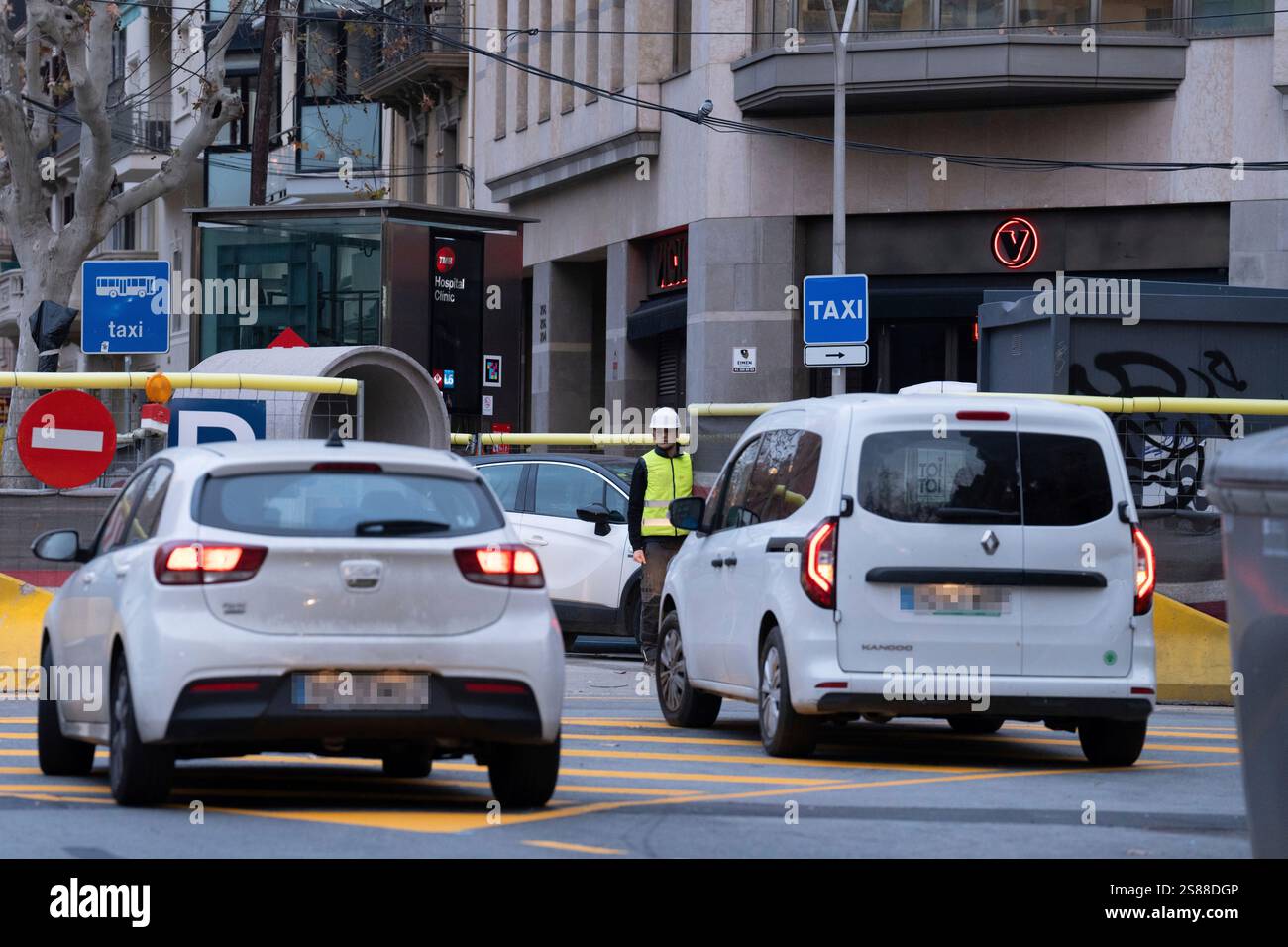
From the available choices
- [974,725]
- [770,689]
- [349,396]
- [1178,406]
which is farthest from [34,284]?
[770,689]

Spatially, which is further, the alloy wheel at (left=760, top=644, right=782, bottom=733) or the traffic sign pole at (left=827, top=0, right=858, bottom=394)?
the traffic sign pole at (left=827, top=0, right=858, bottom=394)

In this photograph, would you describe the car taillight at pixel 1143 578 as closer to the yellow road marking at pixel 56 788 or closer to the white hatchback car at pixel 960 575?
the white hatchback car at pixel 960 575

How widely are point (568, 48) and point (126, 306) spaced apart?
858 inches

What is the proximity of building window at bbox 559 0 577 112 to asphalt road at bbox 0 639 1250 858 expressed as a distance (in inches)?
1112

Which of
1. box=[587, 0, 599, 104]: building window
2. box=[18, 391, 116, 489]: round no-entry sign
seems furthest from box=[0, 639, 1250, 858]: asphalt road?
box=[587, 0, 599, 104]: building window

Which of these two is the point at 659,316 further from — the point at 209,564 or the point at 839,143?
the point at 209,564

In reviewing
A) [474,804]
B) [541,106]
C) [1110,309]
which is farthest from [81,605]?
[541,106]

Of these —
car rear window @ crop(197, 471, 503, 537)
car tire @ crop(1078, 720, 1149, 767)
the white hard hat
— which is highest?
the white hard hat

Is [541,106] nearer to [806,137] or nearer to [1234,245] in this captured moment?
[806,137]

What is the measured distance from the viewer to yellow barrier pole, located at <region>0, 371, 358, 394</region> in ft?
54.6

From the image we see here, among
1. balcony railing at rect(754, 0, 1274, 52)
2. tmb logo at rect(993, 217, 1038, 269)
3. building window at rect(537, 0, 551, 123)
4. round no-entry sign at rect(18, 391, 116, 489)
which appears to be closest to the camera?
round no-entry sign at rect(18, 391, 116, 489)

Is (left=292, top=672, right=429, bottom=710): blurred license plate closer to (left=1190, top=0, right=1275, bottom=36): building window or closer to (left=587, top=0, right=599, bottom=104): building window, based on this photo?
(left=1190, top=0, right=1275, bottom=36): building window

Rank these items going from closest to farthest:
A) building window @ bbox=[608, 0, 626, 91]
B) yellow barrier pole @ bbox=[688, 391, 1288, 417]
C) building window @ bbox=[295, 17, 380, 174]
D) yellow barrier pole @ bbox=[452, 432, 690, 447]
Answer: yellow barrier pole @ bbox=[688, 391, 1288, 417], yellow barrier pole @ bbox=[452, 432, 690, 447], building window @ bbox=[608, 0, 626, 91], building window @ bbox=[295, 17, 380, 174]
